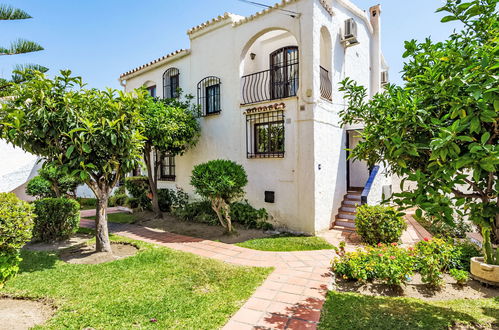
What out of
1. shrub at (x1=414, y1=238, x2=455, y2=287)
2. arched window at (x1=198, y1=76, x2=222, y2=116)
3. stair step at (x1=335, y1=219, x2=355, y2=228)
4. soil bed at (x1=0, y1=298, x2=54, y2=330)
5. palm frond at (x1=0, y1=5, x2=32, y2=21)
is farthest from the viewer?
arched window at (x1=198, y1=76, x2=222, y2=116)

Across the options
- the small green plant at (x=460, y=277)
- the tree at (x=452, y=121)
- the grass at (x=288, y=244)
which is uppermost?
the tree at (x=452, y=121)

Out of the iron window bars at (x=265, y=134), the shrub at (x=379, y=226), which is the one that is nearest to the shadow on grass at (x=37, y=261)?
the iron window bars at (x=265, y=134)

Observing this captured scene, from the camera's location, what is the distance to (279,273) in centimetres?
534

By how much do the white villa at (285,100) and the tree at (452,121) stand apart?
4.92 metres

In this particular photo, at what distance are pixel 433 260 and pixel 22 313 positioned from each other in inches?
262

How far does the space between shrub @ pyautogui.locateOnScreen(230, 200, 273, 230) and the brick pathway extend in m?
1.89

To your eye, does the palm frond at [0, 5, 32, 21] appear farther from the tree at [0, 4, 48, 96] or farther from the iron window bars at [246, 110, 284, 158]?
the iron window bars at [246, 110, 284, 158]

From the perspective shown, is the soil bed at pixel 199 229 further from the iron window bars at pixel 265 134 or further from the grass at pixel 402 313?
the grass at pixel 402 313

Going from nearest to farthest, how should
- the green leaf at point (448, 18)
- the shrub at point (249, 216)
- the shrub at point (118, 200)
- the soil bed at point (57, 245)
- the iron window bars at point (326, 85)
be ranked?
the green leaf at point (448, 18)
the soil bed at point (57, 245)
the shrub at point (249, 216)
the iron window bars at point (326, 85)
the shrub at point (118, 200)

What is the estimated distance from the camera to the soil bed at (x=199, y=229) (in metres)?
8.09

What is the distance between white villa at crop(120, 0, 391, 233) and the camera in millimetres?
8375

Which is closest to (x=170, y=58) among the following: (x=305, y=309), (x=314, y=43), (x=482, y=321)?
(x=314, y=43)

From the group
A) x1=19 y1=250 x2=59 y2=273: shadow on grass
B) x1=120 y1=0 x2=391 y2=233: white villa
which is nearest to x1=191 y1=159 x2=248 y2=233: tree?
x1=120 y1=0 x2=391 y2=233: white villa

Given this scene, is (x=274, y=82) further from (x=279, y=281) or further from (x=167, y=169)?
(x=279, y=281)
